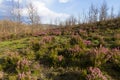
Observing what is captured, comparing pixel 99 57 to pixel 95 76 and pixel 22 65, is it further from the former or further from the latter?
pixel 22 65

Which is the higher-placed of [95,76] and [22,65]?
[22,65]

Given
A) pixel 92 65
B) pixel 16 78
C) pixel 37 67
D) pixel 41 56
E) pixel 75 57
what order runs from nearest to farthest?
pixel 16 78 < pixel 92 65 < pixel 37 67 < pixel 75 57 < pixel 41 56

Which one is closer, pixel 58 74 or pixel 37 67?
pixel 58 74

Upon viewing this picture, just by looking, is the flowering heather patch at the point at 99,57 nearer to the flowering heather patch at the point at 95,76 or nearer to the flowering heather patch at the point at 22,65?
the flowering heather patch at the point at 95,76

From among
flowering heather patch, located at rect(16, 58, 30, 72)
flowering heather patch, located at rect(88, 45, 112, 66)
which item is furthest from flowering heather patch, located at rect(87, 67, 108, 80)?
flowering heather patch, located at rect(16, 58, 30, 72)

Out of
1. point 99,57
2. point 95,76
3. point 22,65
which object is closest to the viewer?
point 95,76

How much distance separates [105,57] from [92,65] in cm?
83

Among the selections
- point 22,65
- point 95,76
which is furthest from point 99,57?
point 22,65

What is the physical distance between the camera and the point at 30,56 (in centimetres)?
957

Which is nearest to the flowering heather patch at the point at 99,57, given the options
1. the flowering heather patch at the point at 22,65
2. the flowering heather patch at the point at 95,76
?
the flowering heather patch at the point at 95,76

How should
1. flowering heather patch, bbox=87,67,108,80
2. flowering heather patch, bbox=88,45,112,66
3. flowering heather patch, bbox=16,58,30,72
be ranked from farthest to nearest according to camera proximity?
flowering heather patch, bbox=16,58,30,72, flowering heather patch, bbox=88,45,112,66, flowering heather patch, bbox=87,67,108,80

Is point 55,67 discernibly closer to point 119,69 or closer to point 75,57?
point 75,57

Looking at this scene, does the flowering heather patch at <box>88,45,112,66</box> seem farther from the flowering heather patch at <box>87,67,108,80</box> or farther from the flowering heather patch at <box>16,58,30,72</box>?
the flowering heather patch at <box>16,58,30,72</box>

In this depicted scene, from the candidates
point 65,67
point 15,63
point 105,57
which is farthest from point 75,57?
point 15,63
